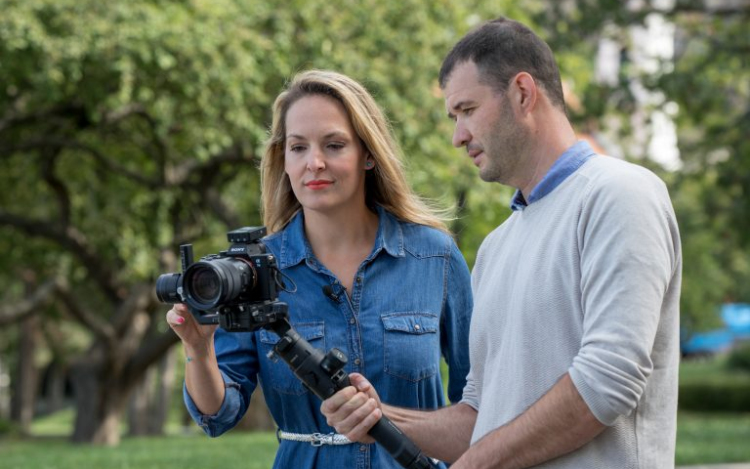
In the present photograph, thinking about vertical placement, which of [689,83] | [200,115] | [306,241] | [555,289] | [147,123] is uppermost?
[147,123]

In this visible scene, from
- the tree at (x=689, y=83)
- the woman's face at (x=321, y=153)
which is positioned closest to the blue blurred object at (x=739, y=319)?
the tree at (x=689, y=83)

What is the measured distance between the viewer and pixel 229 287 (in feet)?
9.58

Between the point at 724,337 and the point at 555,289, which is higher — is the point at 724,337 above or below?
above

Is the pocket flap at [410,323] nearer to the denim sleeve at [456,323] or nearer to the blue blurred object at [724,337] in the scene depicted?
the denim sleeve at [456,323]

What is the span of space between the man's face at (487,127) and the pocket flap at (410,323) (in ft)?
2.72

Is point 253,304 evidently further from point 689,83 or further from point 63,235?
point 63,235

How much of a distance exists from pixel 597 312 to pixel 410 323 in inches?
46.9

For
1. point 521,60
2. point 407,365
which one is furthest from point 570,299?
point 407,365

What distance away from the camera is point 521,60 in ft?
9.20

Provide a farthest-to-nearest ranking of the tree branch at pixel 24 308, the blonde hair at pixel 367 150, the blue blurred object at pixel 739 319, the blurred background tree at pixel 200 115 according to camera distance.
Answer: the blue blurred object at pixel 739 319, the tree branch at pixel 24 308, the blurred background tree at pixel 200 115, the blonde hair at pixel 367 150

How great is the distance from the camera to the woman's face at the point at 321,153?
3.59 m

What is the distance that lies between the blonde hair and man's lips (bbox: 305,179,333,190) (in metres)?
0.21

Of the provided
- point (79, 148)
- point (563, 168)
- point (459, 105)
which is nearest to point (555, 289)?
point (563, 168)

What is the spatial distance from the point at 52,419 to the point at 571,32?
33.6 meters
